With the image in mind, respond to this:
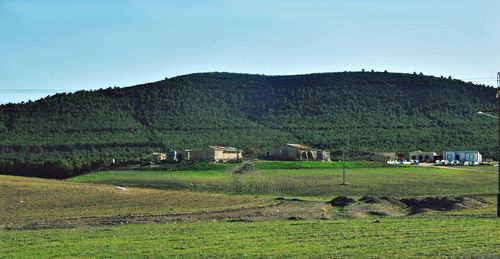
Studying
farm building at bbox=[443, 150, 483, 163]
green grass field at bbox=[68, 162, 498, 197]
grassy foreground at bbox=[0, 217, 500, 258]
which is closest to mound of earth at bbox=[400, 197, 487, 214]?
green grass field at bbox=[68, 162, 498, 197]

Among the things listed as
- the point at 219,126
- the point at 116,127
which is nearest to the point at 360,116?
the point at 219,126

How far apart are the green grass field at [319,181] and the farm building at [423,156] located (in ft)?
94.6

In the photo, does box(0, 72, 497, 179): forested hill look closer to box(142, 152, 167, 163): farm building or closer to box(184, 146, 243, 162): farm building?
box(142, 152, 167, 163): farm building

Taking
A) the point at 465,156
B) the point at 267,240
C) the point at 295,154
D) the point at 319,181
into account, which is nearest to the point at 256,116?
the point at 295,154

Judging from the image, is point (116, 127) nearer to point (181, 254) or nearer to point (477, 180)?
point (477, 180)

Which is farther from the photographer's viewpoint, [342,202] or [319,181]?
[319,181]

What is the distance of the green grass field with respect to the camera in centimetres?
6488

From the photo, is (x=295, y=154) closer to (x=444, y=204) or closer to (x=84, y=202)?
(x=444, y=204)

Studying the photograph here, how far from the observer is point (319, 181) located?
71188mm

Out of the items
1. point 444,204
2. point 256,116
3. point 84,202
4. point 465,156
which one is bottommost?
point 444,204

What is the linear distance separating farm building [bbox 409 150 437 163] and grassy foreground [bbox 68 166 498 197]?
28833mm

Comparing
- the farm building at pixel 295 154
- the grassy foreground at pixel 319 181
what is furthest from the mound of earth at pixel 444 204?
the farm building at pixel 295 154

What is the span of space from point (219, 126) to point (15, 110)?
45118mm

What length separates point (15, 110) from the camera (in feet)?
518
